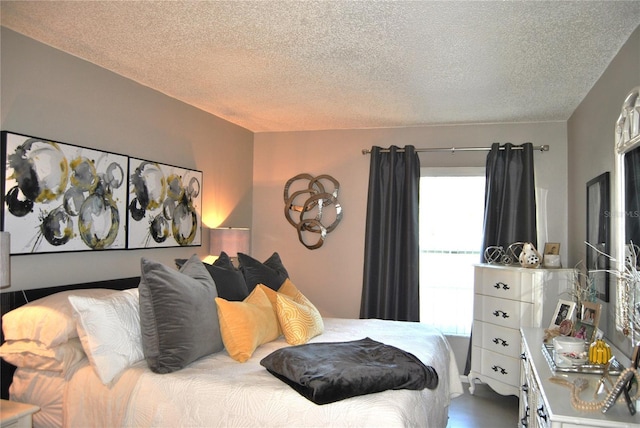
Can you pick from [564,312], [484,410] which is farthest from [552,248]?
[484,410]

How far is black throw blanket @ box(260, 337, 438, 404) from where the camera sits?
227 cm

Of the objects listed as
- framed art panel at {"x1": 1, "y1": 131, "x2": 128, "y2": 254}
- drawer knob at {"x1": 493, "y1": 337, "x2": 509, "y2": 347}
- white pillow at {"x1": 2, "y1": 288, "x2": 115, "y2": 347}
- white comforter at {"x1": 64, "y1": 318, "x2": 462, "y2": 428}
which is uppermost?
framed art panel at {"x1": 1, "y1": 131, "x2": 128, "y2": 254}

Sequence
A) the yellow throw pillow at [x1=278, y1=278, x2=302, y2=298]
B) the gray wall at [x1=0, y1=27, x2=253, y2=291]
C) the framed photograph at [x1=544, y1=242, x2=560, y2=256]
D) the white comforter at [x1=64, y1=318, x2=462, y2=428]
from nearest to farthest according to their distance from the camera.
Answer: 1. the white comforter at [x1=64, y1=318, x2=462, y2=428]
2. the gray wall at [x1=0, y1=27, x2=253, y2=291]
3. the yellow throw pillow at [x1=278, y1=278, x2=302, y2=298]
4. the framed photograph at [x1=544, y1=242, x2=560, y2=256]

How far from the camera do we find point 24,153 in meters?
2.85

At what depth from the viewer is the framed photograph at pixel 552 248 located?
14.3 feet

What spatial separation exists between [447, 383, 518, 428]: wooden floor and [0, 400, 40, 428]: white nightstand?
9.13ft

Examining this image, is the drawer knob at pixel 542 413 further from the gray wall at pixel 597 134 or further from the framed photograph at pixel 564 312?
the framed photograph at pixel 564 312

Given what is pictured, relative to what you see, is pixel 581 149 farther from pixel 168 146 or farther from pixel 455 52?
pixel 168 146

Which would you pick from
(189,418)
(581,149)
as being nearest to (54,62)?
(189,418)

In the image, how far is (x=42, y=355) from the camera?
2.57 metres

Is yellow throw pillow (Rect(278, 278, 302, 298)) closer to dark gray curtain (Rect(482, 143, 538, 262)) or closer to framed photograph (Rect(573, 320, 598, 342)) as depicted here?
Answer: framed photograph (Rect(573, 320, 598, 342))

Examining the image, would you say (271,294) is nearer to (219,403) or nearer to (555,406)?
(219,403)

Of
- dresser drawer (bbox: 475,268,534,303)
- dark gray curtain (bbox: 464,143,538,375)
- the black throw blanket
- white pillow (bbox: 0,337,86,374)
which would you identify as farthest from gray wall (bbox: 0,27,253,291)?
dark gray curtain (bbox: 464,143,538,375)

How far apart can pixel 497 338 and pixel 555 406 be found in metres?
2.50
